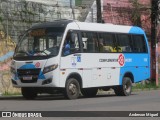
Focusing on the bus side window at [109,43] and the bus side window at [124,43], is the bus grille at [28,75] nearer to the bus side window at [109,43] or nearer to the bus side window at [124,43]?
the bus side window at [109,43]

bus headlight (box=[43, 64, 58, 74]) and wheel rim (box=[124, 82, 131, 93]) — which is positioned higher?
bus headlight (box=[43, 64, 58, 74])

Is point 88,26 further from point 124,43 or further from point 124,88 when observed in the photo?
point 124,88

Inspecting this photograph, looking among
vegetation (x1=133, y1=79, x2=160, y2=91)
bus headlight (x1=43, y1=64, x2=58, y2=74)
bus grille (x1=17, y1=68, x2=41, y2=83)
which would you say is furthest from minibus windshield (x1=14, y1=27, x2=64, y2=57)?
vegetation (x1=133, y1=79, x2=160, y2=91)

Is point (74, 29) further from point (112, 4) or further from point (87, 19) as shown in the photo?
point (112, 4)

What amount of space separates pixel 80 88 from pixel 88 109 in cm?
488

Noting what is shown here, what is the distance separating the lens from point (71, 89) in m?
19.9

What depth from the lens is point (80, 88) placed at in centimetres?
2053

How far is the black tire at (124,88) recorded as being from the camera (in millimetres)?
22733

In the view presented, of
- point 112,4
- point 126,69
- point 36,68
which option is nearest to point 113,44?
point 126,69

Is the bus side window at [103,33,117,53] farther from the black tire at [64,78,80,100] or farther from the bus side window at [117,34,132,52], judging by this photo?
the black tire at [64,78,80,100]

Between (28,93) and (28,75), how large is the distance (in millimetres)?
1431

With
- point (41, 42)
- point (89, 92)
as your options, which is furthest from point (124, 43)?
point (41, 42)

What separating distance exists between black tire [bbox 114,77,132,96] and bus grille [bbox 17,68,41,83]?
4.77 meters

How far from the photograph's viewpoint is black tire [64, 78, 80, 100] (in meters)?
19.7
